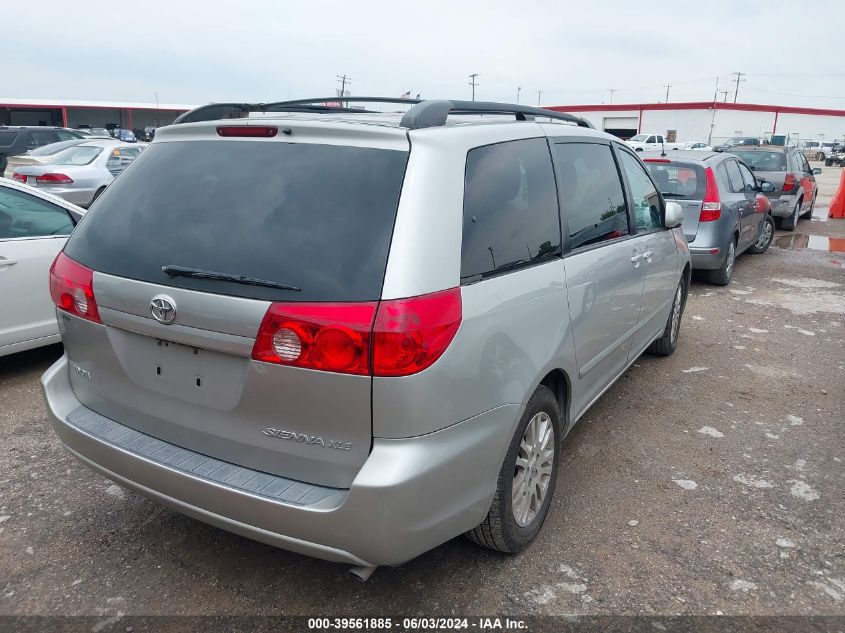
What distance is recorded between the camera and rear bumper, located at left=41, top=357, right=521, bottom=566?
2.12m

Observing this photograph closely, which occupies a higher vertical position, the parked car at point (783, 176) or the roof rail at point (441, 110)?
the roof rail at point (441, 110)

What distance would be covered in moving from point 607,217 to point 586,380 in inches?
38.0

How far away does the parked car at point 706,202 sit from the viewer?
7.86m

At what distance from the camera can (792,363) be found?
5.61m

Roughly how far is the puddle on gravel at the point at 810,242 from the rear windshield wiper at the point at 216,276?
11.7 meters

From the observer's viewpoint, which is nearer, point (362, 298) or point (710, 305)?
point (362, 298)

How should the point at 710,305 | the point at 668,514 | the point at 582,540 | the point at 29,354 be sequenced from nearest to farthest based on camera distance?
the point at 582,540
the point at 668,514
the point at 29,354
the point at 710,305

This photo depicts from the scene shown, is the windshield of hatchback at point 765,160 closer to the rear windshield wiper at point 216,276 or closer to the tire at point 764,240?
the tire at point 764,240

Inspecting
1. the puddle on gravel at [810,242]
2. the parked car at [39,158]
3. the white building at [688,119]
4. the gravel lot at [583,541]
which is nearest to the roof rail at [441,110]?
the gravel lot at [583,541]

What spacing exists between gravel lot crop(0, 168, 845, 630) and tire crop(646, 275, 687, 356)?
31.8 inches

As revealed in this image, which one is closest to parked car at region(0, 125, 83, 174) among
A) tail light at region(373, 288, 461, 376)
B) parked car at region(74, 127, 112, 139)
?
parked car at region(74, 127, 112, 139)

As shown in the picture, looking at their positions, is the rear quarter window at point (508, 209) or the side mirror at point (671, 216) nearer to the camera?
the rear quarter window at point (508, 209)

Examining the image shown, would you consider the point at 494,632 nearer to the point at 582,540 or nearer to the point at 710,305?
the point at 582,540

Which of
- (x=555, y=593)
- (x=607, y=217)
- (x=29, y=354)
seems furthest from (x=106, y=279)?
(x=29, y=354)
